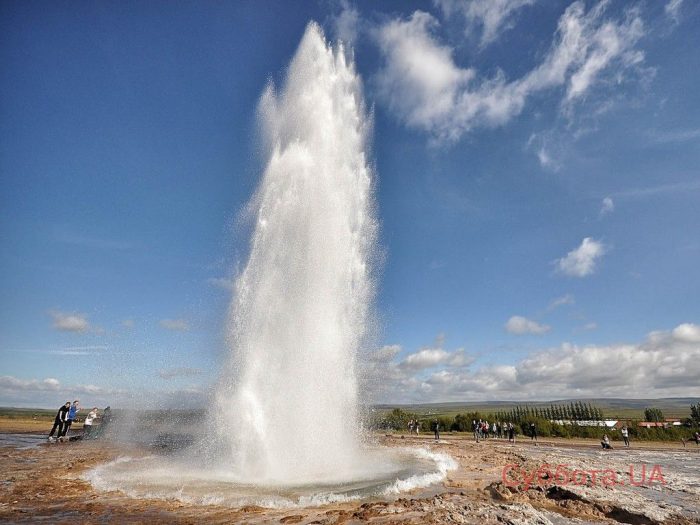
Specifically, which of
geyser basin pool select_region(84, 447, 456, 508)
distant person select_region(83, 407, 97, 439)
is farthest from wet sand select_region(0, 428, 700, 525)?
distant person select_region(83, 407, 97, 439)

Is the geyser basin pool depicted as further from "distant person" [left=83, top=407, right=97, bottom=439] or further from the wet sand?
"distant person" [left=83, top=407, right=97, bottom=439]

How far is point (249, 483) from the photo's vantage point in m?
13.2

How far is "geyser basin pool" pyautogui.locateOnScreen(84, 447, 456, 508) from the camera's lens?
1096 cm

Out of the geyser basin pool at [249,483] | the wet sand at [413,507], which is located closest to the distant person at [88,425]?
the geyser basin pool at [249,483]

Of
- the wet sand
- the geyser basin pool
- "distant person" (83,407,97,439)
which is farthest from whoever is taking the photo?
"distant person" (83,407,97,439)

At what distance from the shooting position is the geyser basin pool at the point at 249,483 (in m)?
11.0

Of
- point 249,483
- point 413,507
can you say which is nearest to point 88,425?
point 249,483

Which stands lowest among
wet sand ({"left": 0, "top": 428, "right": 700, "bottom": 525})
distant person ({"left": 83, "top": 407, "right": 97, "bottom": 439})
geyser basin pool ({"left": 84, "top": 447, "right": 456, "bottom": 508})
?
wet sand ({"left": 0, "top": 428, "right": 700, "bottom": 525})

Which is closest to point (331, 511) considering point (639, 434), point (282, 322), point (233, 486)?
point (233, 486)

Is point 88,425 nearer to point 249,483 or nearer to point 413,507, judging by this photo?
point 249,483

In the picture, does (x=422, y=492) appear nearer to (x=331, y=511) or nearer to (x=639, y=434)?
(x=331, y=511)

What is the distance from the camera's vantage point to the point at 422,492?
1212 cm

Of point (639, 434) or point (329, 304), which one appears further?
point (639, 434)

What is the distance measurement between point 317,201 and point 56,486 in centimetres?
1490
